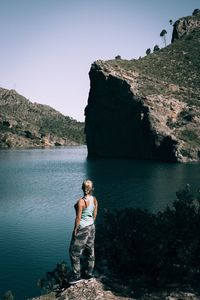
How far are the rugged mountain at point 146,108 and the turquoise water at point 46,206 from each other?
1542 inches

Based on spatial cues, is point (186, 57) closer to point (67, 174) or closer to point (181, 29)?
point (181, 29)

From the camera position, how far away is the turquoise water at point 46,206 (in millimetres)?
26391

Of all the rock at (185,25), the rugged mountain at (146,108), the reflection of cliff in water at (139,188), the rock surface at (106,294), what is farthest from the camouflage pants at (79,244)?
the rock at (185,25)

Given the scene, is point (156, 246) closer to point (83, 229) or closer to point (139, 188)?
point (83, 229)

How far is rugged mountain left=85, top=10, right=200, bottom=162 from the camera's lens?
122 m

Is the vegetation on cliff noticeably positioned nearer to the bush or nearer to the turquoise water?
the bush

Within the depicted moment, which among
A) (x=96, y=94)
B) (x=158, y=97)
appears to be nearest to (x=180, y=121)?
(x=158, y=97)

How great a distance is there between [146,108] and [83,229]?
11443 cm

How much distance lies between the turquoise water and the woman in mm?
9729

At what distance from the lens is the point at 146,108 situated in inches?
4948

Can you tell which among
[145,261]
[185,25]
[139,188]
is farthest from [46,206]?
[185,25]

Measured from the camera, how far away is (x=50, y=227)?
3759 centimetres

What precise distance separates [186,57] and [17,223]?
138m

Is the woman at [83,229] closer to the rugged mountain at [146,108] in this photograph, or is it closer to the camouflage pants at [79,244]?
the camouflage pants at [79,244]
